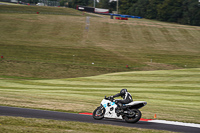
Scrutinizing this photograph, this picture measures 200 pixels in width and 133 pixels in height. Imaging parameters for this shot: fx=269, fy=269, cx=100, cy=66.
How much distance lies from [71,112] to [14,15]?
88.8m

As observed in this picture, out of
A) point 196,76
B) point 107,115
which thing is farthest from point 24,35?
point 107,115

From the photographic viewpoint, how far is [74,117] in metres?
15.9

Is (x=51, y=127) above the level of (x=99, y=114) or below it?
above

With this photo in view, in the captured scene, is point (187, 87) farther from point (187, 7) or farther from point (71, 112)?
point (187, 7)

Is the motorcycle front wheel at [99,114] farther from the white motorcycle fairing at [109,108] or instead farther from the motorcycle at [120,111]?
the white motorcycle fairing at [109,108]

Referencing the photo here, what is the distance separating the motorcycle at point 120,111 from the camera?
47.2ft

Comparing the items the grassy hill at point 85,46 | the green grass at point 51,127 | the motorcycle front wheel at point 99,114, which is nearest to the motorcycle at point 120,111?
the motorcycle front wheel at point 99,114

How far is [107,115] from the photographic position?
15.3 meters

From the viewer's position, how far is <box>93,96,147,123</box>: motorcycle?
14.4 metres

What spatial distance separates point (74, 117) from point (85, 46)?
186 ft

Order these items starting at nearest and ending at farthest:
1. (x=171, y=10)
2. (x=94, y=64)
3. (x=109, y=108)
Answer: (x=109, y=108) → (x=94, y=64) → (x=171, y=10)

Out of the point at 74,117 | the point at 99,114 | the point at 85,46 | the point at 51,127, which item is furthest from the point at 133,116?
the point at 85,46

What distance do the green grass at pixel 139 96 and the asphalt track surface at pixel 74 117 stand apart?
5.28 feet

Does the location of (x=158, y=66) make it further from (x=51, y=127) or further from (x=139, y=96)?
(x=51, y=127)
